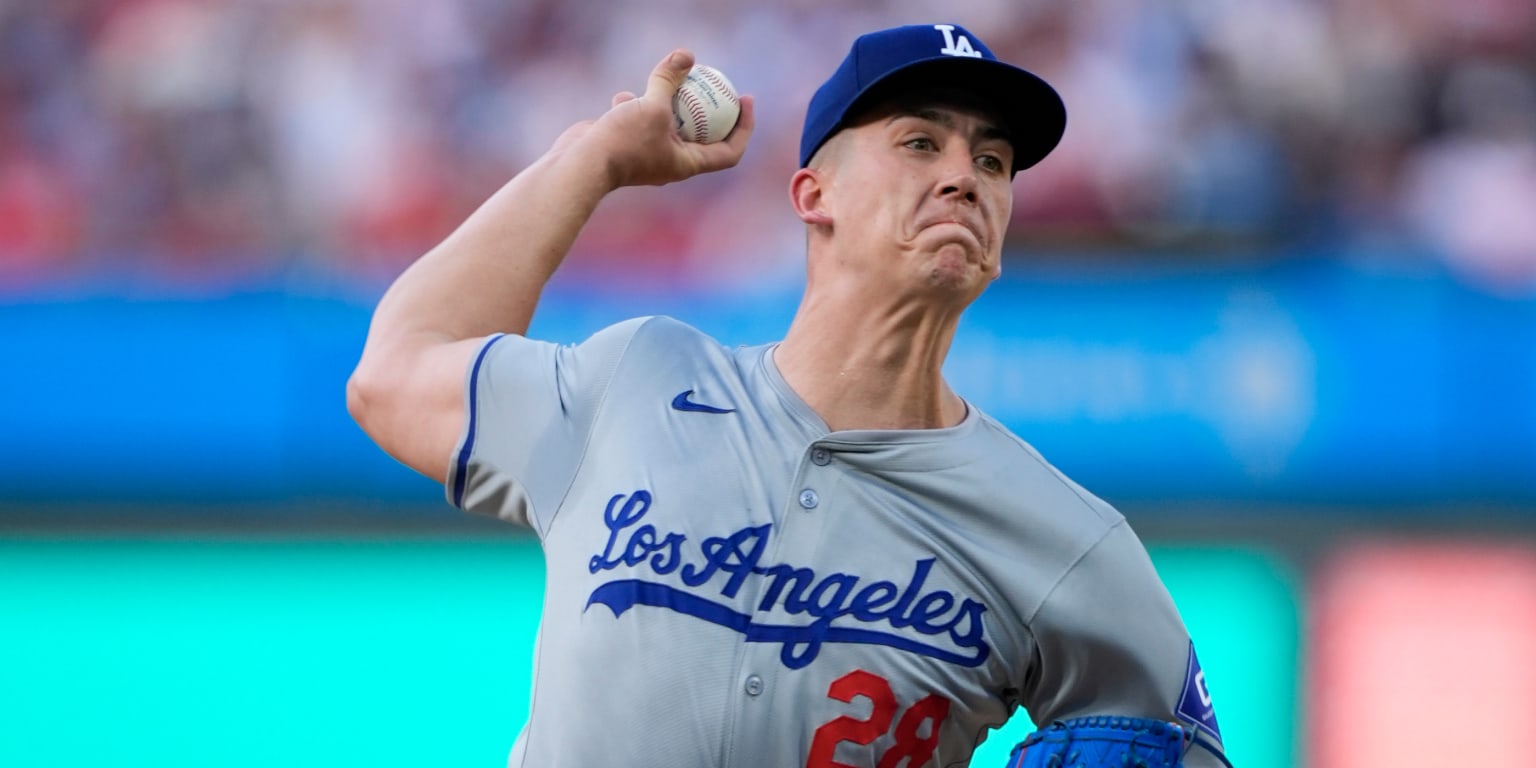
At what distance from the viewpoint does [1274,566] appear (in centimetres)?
613

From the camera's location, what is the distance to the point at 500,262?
267 cm

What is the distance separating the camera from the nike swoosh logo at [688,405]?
2.56 meters

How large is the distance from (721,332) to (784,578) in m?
4.19

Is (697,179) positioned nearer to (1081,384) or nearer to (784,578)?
(1081,384)

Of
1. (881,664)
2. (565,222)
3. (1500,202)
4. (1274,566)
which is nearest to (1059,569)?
(881,664)

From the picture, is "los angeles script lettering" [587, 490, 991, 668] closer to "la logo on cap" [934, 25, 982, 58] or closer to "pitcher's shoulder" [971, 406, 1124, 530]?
"pitcher's shoulder" [971, 406, 1124, 530]

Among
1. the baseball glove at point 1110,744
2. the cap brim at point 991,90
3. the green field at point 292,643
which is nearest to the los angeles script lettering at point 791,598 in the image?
the baseball glove at point 1110,744

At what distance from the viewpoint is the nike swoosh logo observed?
2.56 metres

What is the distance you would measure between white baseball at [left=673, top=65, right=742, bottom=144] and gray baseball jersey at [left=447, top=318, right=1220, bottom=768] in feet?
1.29

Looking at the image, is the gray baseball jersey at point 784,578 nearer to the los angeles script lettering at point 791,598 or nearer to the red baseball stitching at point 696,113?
the los angeles script lettering at point 791,598

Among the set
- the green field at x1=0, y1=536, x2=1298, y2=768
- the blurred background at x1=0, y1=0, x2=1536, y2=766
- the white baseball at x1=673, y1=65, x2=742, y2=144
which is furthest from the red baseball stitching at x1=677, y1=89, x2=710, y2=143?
the green field at x1=0, y1=536, x2=1298, y2=768

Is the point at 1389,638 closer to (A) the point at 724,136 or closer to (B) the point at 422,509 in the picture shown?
(B) the point at 422,509

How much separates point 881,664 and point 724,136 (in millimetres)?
919

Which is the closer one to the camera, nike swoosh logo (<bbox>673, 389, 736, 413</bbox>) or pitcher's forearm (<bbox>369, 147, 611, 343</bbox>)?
nike swoosh logo (<bbox>673, 389, 736, 413</bbox>)
